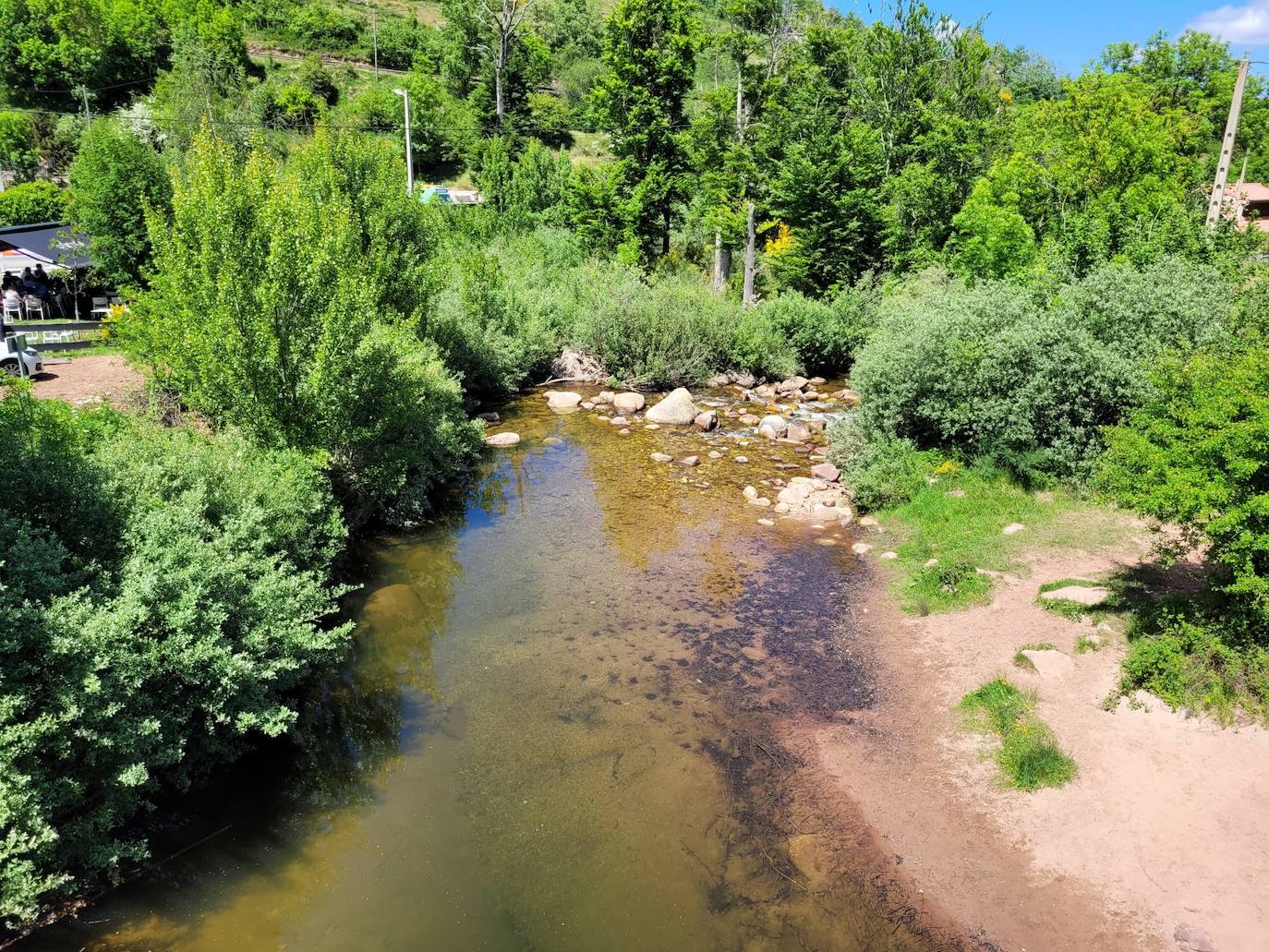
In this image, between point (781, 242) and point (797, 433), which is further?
point (781, 242)

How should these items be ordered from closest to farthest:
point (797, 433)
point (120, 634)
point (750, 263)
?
point (120, 634) → point (797, 433) → point (750, 263)

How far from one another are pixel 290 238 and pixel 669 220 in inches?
1174

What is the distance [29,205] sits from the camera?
42406 mm

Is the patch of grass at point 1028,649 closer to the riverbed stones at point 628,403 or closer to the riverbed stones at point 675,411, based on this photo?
the riverbed stones at point 675,411

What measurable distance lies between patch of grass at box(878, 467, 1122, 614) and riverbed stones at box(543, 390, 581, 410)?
1291cm

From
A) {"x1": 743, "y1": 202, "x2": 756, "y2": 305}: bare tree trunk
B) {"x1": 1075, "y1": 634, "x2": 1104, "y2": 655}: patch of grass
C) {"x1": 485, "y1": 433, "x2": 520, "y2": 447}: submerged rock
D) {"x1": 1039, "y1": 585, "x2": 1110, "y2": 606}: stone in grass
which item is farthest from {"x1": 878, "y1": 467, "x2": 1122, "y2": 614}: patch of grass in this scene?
{"x1": 743, "y1": 202, "x2": 756, "y2": 305}: bare tree trunk

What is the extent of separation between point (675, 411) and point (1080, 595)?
15.3m

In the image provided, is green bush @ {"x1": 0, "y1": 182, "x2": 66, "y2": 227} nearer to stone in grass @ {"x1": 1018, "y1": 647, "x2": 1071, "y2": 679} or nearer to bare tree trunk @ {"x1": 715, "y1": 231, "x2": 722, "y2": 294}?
bare tree trunk @ {"x1": 715, "y1": 231, "x2": 722, "y2": 294}

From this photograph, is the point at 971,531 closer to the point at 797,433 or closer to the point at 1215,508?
the point at 1215,508

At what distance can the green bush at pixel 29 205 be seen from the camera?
42062mm

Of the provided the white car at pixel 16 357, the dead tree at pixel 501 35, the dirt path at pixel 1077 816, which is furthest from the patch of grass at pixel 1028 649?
the dead tree at pixel 501 35

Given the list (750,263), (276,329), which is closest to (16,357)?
(276,329)

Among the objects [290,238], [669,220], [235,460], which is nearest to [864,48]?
[669,220]

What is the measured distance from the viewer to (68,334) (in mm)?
24516
